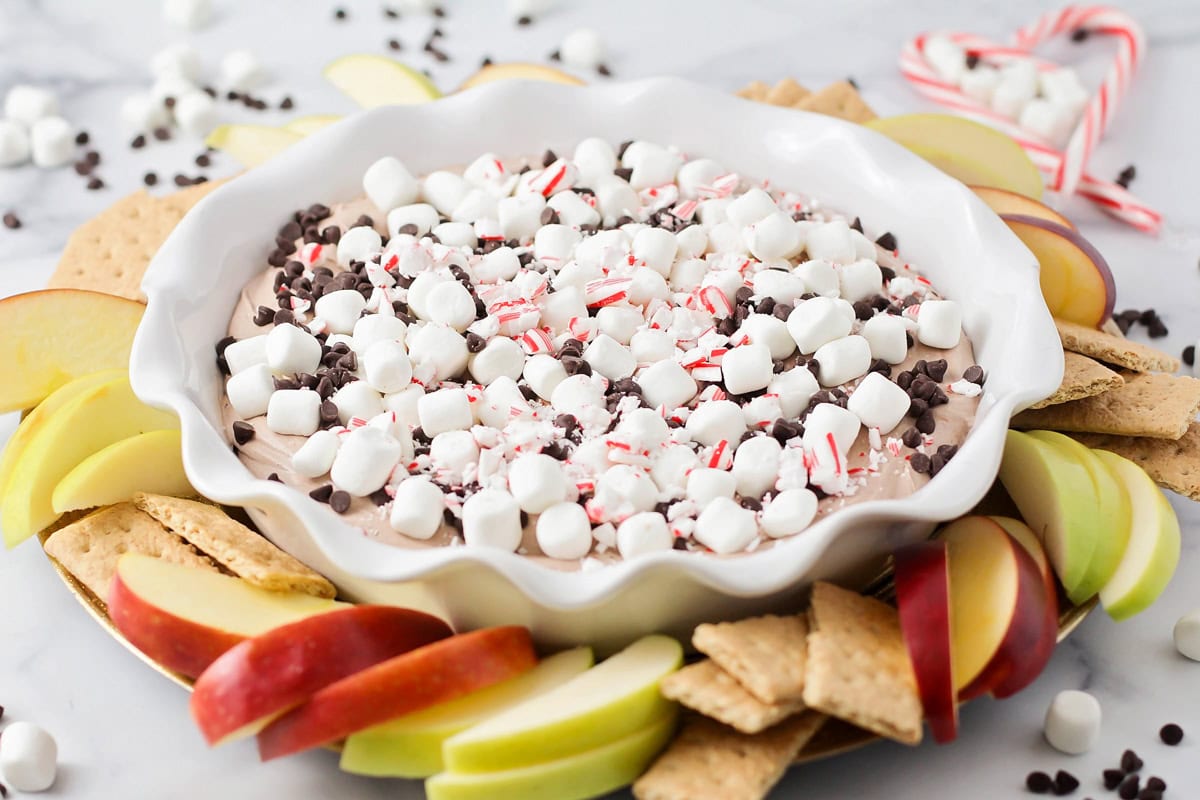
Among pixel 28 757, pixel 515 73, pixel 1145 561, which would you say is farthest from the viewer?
pixel 515 73

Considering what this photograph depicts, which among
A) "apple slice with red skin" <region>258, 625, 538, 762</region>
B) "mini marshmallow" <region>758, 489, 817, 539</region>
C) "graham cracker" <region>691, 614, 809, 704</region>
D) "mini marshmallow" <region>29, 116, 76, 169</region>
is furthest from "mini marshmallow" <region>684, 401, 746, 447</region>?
"mini marshmallow" <region>29, 116, 76, 169</region>

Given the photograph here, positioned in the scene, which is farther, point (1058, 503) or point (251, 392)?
point (251, 392)

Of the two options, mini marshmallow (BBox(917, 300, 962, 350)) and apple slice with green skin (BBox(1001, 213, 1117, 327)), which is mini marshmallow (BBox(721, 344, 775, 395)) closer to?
mini marshmallow (BBox(917, 300, 962, 350))

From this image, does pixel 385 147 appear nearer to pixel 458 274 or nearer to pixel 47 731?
pixel 458 274

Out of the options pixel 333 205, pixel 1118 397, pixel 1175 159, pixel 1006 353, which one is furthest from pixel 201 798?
pixel 1175 159

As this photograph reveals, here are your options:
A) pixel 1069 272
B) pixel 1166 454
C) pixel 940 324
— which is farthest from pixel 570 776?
pixel 1069 272

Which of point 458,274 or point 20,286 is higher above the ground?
point 458,274

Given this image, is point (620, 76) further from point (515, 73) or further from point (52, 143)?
point (52, 143)
